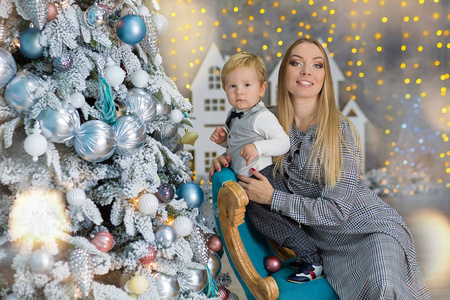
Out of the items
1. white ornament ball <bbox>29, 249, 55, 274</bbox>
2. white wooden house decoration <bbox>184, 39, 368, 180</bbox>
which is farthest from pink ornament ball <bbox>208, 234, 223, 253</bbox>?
white wooden house decoration <bbox>184, 39, 368, 180</bbox>

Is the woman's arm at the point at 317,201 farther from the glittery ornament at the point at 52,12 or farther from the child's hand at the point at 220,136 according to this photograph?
the glittery ornament at the point at 52,12

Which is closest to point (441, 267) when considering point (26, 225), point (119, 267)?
point (119, 267)

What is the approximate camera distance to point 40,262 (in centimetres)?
160

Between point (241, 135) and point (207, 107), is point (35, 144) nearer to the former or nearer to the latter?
point (241, 135)

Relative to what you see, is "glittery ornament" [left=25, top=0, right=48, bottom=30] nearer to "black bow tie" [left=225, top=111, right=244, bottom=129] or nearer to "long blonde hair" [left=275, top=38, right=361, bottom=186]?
"black bow tie" [left=225, top=111, right=244, bottom=129]

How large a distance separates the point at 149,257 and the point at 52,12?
0.98 metres

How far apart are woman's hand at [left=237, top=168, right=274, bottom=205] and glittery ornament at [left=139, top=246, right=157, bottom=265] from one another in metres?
0.48

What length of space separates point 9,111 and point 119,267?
2.34 ft

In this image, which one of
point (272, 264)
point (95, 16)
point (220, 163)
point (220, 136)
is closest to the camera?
point (95, 16)

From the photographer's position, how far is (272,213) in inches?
79.7

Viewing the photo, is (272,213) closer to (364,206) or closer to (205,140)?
(364,206)

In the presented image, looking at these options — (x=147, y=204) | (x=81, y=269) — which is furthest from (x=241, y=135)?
(x=81, y=269)

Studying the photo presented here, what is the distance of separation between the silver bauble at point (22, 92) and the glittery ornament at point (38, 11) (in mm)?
→ 184

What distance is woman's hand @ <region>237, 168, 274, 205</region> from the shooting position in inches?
78.4
